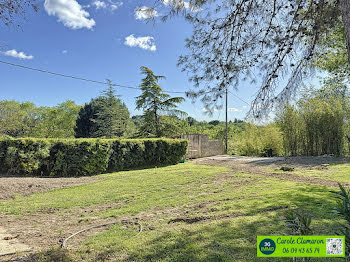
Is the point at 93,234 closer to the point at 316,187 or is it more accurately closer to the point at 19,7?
the point at 19,7

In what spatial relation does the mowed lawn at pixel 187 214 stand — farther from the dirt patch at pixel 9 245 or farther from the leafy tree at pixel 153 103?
the leafy tree at pixel 153 103

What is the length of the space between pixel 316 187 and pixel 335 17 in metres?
3.58

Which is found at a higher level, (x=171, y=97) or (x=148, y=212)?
(x=171, y=97)

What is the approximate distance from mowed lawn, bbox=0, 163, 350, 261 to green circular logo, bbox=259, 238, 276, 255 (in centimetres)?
24

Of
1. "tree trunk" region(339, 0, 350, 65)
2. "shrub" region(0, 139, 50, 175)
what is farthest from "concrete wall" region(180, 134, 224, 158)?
"tree trunk" region(339, 0, 350, 65)

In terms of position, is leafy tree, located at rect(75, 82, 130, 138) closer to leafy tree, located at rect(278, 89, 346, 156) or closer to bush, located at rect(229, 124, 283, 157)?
bush, located at rect(229, 124, 283, 157)

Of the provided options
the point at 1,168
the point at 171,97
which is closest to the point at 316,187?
the point at 1,168

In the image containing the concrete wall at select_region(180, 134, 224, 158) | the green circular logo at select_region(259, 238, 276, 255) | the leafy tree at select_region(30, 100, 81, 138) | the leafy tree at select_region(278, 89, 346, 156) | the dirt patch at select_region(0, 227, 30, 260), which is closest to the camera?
the green circular logo at select_region(259, 238, 276, 255)

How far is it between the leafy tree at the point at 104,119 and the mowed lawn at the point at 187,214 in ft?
54.2

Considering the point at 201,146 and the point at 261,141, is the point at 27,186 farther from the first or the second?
the point at 261,141

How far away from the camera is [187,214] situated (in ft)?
11.0

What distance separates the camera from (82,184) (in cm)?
A: 655

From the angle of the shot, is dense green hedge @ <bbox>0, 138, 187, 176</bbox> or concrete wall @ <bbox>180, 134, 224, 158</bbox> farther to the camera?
concrete wall @ <bbox>180, 134, 224, 158</bbox>

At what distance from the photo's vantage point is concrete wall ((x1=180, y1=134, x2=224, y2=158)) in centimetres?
1366
